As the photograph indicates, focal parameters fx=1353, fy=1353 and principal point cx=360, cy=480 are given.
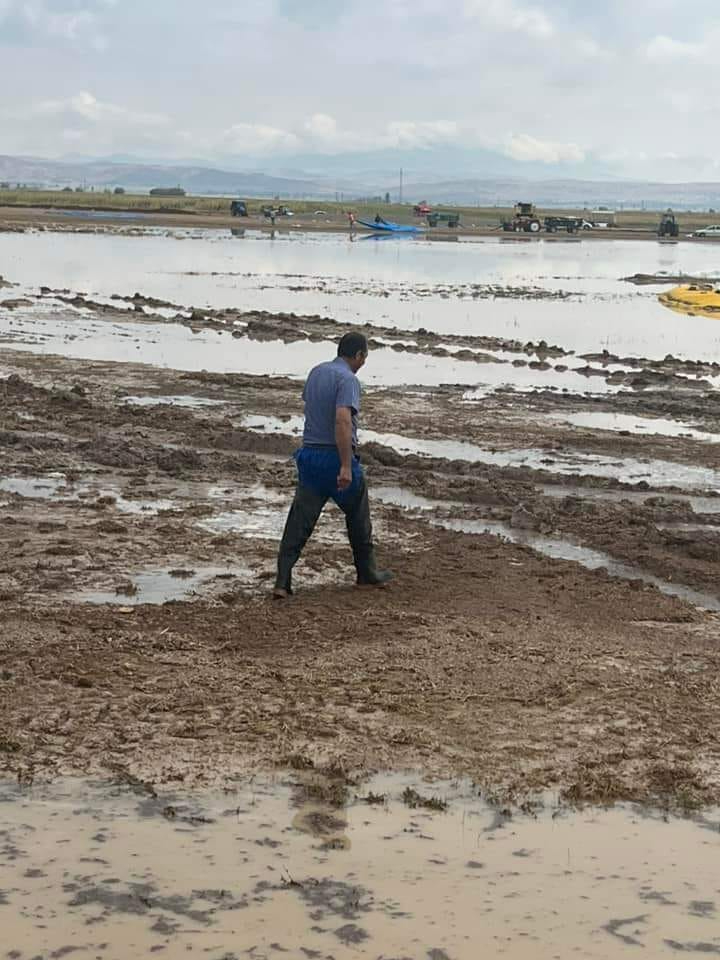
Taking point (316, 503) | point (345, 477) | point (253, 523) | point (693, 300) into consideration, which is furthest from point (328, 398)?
point (693, 300)

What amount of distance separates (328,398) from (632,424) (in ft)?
28.2

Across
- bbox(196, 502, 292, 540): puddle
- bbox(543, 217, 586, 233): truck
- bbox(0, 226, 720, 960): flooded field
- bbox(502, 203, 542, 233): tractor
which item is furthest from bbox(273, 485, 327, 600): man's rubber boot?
bbox(543, 217, 586, 233): truck

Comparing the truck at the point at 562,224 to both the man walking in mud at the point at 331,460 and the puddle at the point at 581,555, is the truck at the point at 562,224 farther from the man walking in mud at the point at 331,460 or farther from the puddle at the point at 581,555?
the man walking in mud at the point at 331,460

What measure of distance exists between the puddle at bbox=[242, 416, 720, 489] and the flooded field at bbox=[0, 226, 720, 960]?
55 mm

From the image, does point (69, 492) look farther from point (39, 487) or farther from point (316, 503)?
point (316, 503)

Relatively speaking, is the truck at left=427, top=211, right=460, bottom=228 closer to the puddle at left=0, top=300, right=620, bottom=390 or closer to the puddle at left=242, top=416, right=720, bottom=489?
the puddle at left=0, top=300, right=620, bottom=390

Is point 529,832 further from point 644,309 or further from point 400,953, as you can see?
point 644,309

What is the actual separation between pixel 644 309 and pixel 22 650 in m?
29.1

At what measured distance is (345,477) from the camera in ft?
26.3

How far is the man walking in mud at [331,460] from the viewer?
804 centimetres

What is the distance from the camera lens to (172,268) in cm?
4253

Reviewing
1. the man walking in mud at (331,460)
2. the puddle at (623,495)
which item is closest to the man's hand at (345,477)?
the man walking in mud at (331,460)

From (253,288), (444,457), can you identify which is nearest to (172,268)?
(253,288)

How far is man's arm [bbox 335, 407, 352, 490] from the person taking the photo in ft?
26.2
